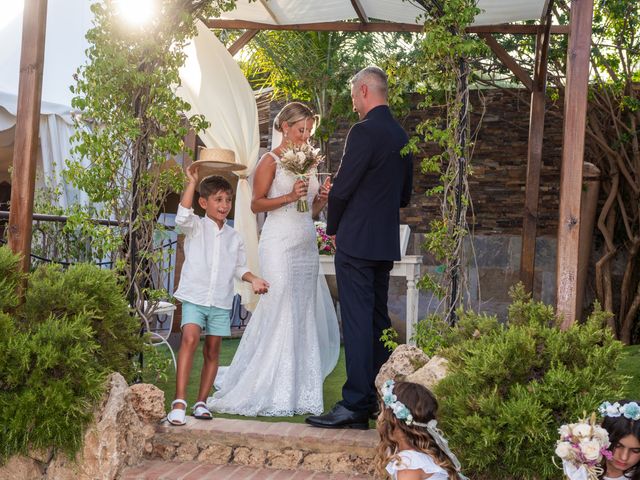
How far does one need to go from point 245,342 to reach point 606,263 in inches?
224

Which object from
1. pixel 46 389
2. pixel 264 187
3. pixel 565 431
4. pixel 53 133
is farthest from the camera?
pixel 53 133

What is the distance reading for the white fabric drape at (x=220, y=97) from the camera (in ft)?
25.2

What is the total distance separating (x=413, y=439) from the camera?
3686 mm

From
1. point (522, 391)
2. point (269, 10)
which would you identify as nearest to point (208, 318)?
point (522, 391)

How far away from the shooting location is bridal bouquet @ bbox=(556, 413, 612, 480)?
3.46 m

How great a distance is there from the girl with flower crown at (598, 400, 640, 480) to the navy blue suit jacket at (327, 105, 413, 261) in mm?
1639

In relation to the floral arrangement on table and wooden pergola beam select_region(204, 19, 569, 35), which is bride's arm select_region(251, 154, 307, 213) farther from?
wooden pergola beam select_region(204, 19, 569, 35)

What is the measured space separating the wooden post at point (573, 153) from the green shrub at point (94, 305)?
239cm

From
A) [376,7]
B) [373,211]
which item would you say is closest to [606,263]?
[376,7]

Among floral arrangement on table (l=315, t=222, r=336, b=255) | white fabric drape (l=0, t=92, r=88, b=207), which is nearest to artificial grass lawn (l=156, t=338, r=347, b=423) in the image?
floral arrangement on table (l=315, t=222, r=336, b=255)

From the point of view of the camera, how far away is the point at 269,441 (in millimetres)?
4645

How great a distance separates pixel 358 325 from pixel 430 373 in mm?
614

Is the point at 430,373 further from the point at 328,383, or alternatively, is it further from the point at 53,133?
the point at 53,133

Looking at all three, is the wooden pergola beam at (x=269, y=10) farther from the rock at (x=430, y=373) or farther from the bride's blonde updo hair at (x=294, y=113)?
the rock at (x=430, y=373)
